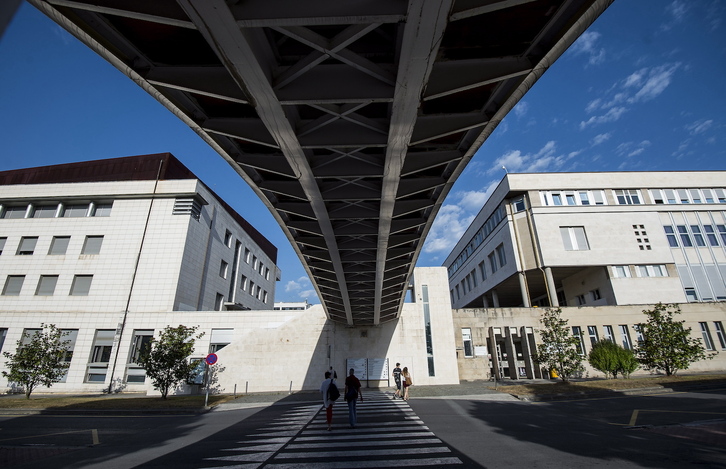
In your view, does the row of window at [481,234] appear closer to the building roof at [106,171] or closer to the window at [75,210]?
the building roof at [106,171]

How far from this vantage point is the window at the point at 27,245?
31.0 m

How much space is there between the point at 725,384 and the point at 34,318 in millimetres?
45820

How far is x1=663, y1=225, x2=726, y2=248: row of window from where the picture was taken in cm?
3569

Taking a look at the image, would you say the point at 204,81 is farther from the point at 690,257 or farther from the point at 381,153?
the point at 690,257

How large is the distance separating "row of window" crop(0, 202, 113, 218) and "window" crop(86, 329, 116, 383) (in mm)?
10806

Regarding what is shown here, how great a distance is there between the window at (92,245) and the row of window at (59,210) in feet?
7.24

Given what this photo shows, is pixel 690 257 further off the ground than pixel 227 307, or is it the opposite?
pixel 690 257

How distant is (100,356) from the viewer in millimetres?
27156

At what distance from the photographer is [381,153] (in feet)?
25.8

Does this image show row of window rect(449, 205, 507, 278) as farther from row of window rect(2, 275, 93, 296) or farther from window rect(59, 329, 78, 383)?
window rect(59, 329, 78, 383)

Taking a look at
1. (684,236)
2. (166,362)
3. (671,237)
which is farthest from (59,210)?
(684,236)

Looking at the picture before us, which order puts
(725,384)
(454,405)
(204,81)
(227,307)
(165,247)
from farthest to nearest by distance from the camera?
(227,307)
(165,247)
(725,384)
(454,405)
(204,81)

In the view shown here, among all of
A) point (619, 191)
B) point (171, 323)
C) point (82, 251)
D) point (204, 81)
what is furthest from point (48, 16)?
point (619, 191)

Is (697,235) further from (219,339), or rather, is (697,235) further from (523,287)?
(219,339)
